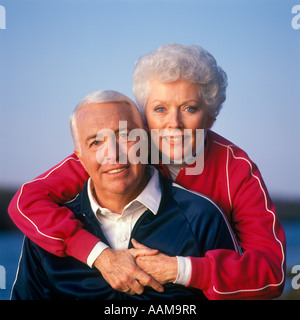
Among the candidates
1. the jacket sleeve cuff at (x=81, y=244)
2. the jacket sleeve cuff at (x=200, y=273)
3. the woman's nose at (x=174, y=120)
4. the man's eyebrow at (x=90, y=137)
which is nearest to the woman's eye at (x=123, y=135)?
the man's eyebrow at (x=90, y=137)

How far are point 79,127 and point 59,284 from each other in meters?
0.70

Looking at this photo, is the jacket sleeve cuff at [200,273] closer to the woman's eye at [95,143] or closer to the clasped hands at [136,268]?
the clasped hands at [136,268]

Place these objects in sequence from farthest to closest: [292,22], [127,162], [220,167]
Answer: [292,22] → [220,167] → [127,162]

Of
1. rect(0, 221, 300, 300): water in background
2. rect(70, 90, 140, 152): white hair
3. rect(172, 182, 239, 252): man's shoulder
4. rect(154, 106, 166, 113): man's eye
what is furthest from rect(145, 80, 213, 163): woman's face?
rect(0, 221, 300, 300): water in background

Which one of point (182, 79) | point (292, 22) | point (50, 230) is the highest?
point (292, 22)

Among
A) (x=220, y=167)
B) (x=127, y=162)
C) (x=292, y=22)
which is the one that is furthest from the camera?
(x=292, y=22)

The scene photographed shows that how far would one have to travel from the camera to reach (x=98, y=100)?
7.25 ft

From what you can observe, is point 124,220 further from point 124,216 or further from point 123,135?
point 123,135

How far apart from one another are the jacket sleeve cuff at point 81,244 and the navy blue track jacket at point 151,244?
66 millimetres

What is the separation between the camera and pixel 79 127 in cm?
223

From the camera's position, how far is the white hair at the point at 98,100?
2.21m

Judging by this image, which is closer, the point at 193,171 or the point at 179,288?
the point at 179,288
